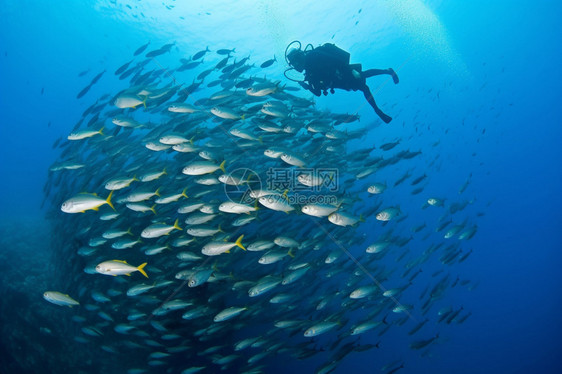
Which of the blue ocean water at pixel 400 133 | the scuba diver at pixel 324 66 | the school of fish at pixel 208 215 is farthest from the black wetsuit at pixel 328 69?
the blue ocean water at pixel 400 133

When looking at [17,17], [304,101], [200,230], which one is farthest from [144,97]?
[17,17]

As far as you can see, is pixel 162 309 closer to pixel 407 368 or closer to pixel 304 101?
pixel 304 101

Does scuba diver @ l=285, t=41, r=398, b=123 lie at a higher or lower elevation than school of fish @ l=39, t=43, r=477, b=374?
higher

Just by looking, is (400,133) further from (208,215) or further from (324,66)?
(208,215)

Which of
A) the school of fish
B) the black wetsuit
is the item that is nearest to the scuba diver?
the black wetsuit

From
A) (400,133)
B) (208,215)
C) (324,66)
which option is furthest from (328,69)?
(400,133)

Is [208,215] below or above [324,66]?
below

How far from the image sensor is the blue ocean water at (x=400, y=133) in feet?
40.8

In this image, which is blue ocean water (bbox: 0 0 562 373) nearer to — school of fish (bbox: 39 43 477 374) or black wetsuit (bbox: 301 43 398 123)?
school of fish (bbox: 39 43 477 374)

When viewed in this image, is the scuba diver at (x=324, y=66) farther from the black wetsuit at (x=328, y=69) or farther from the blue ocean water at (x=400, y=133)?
the blue ocean water at (x=400, y=133)

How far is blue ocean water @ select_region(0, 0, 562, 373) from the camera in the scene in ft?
40.8

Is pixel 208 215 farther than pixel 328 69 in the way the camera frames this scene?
No

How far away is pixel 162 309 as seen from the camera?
255 inches

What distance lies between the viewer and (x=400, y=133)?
127 feet
